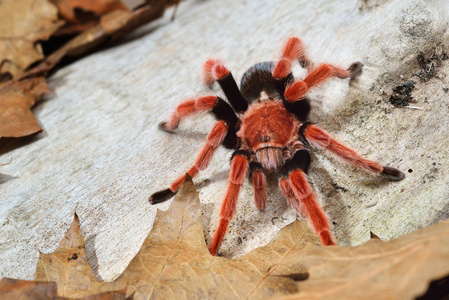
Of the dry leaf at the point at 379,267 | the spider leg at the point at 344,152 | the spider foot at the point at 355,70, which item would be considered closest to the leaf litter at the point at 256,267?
the dry leaf at the point at 379,267

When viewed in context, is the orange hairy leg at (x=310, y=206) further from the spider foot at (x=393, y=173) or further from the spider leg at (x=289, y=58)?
the spider leg at (x=289, y=58)

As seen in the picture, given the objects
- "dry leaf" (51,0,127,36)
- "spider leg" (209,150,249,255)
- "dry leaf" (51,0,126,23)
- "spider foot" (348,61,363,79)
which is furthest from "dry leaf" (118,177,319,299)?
"dry leaf" (51,0,126,23)

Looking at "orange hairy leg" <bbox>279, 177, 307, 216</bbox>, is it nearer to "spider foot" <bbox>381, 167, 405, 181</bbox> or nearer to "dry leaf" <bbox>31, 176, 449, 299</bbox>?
"dry leaf" <bbox>31, 176, 449, 299</bbox>

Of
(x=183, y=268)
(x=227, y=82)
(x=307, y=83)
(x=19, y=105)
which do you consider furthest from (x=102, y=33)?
(x=183, y=268)

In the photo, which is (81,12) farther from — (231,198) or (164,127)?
(231,198)

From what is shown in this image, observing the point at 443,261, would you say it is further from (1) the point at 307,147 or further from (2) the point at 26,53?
(2) the point at 26,53

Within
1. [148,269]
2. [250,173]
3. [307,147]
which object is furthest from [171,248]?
[307,147]
